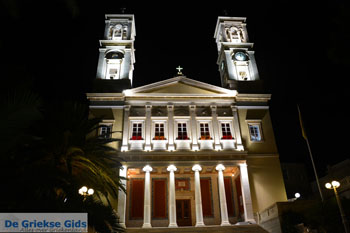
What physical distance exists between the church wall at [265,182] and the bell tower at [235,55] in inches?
275

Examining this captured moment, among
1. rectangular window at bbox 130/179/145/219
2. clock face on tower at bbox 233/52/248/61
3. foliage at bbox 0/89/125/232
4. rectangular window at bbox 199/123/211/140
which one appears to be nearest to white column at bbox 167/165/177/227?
rectangular window at bbox 130/179/145/219

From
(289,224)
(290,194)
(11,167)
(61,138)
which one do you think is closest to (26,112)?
(11,167)

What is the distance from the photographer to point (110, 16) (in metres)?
30.2

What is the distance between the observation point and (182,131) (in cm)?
2362

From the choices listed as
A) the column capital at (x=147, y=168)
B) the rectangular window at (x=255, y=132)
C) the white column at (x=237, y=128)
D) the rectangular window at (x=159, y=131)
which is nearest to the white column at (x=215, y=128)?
the white column at (x=237, y=128)

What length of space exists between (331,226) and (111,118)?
1644 cm

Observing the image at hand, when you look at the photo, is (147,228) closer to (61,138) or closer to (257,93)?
(61,138)

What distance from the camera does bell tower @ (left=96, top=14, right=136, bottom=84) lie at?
26748 millimetres

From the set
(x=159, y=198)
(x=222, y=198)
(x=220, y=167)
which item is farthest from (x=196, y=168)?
(x=159, y=198)

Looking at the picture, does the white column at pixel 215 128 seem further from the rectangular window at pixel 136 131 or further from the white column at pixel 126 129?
the white column at pixel 126 129

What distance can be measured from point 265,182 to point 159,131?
29.0ft

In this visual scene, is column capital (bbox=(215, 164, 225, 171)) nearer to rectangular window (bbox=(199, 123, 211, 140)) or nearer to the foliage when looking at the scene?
rectangular window (bbox=(199, 123, 211, 140))

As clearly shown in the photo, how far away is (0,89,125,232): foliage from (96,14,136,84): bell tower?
15.9 meters

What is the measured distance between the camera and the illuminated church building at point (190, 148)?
21422 mm
